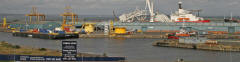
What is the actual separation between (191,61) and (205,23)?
115 ft

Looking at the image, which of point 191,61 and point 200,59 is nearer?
point 191,61

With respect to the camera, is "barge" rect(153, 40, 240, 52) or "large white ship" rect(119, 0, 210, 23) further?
"large white ship" rect(119, 0, 210, 23)

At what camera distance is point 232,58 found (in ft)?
96.7

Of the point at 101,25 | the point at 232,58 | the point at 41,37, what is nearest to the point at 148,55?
the point at 232,58

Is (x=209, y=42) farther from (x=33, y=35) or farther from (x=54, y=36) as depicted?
(x=33, y=35)

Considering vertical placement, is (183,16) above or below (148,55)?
above

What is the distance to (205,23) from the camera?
60688mm

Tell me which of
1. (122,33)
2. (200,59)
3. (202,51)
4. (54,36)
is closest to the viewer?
(200,59)

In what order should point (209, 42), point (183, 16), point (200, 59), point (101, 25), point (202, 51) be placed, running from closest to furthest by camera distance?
point (200, 59) < point (202, 51) < point (209, 42) < point (183, 16) < point (101, 25)

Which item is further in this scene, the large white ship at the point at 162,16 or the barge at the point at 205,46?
the large white ship at the point at 162,16

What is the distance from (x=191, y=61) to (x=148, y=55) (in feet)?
19.9

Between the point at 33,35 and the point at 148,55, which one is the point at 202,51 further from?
the point at 33,35

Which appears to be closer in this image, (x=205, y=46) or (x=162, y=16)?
(x=205, y=46)

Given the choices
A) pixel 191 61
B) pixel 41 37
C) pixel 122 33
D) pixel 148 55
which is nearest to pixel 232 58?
pixel 191 61
